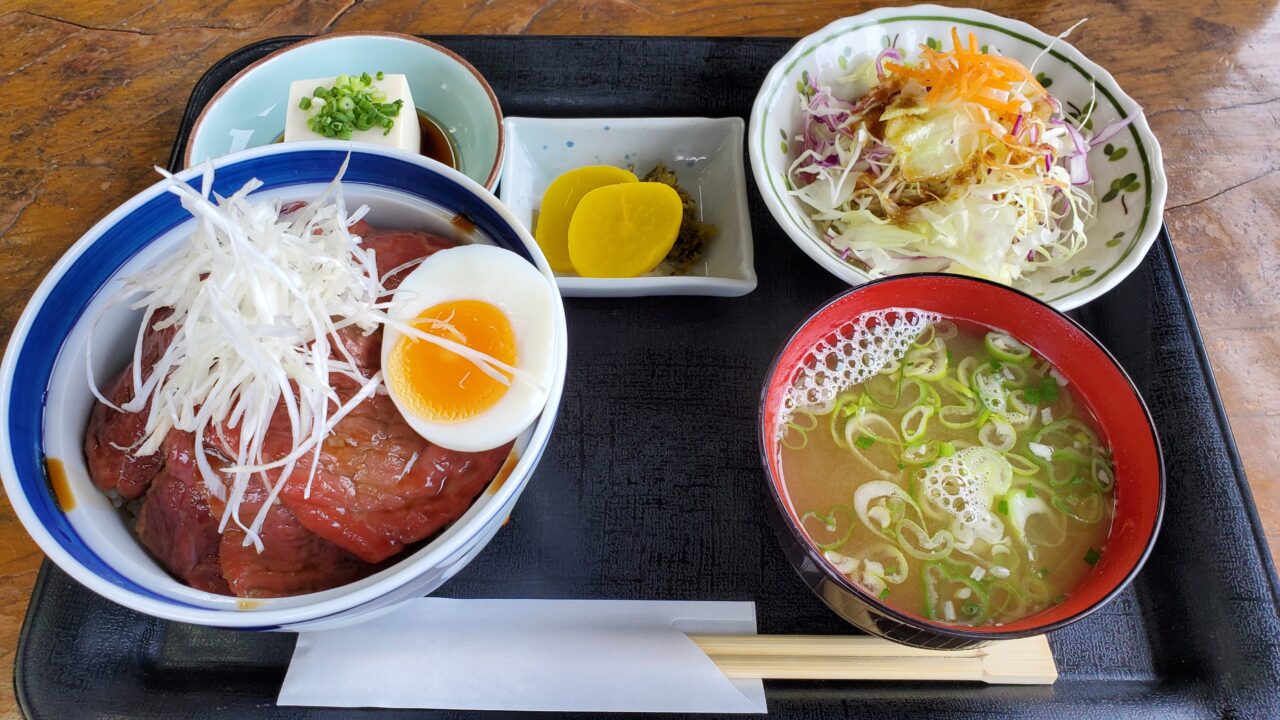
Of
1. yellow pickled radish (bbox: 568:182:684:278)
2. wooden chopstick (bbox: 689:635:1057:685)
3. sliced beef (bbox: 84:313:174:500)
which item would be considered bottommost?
wooden chopstick (bbox: 689:635:1057:685)

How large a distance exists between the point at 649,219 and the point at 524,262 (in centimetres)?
64

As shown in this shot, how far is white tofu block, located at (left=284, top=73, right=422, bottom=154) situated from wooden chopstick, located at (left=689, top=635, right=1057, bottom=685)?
4.75 ft

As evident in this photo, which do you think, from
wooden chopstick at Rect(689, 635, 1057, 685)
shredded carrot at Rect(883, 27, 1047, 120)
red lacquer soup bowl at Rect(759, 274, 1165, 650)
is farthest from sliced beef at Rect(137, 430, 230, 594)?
shredded carrot at Rect(883, 27, 1047, 120)

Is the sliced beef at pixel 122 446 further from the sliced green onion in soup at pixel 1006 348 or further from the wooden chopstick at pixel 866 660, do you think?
the sliced green onion in soup at pixel 1006 348

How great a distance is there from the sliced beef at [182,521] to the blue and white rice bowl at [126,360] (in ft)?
0.10

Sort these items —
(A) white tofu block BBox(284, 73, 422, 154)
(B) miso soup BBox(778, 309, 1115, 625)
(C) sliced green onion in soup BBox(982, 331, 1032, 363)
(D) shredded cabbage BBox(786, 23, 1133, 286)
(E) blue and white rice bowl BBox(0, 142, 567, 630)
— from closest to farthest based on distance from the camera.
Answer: (E) blue and white rice bowl BBox(0, 142, 567, 630)
(B) miso soup BBox(778, 309, 1115, 625)
(C) sliced green onion in soup BBox(982, 331, 1032, 363)
(D) shredded cabbage BBox(786, 23, 1133, 286)
(A) white tofu block BBox(284, 73, 422, 154)

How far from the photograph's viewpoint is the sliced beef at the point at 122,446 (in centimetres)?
126

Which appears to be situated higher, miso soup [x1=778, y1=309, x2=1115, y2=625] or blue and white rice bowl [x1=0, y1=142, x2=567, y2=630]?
blue and white rice bowl [x1=0, y1=142, x2=567, y2=630]

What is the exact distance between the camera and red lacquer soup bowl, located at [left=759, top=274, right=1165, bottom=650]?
120cm

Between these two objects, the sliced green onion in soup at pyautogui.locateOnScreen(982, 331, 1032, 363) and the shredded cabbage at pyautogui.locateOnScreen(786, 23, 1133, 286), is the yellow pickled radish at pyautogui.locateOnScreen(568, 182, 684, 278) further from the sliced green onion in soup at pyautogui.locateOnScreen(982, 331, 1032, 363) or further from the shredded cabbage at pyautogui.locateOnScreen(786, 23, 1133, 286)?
the sliced green onion in soup at pyautogui.locateOnScreen(982, 331, 1032, 363)

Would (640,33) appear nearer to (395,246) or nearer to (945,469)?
(395,246)

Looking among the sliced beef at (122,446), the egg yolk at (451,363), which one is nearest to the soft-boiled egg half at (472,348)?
the egg yolk at (451,363)

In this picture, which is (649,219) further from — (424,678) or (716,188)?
(424,678)

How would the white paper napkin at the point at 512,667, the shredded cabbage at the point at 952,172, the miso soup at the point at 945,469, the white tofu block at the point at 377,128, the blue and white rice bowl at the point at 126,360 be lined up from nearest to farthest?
the blue and white rice bowl at the point at 126,360 → the white paper napkin at the point at 512,667 → the miso soup at the point at 945,469 → the shredded cabbage at the point at 952,172 → the white tofu block at the point at 377,128
